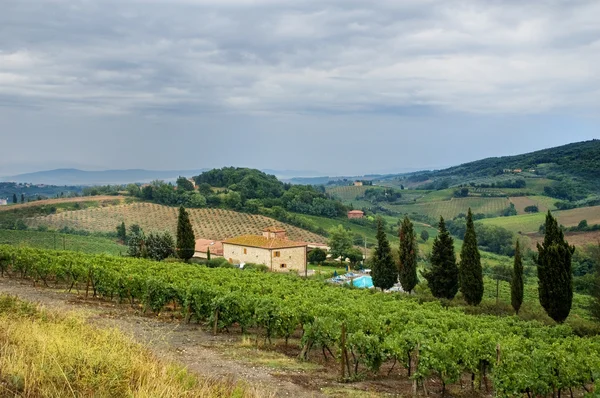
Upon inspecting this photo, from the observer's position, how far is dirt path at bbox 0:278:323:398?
12211mm

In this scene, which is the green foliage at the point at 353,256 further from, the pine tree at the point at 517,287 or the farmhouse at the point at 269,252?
the pine tree at the point at 517,287

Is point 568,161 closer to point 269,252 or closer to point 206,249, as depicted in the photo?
point 206,249

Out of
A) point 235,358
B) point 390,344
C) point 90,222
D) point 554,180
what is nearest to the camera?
point 390,344

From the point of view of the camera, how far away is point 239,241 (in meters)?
57.1

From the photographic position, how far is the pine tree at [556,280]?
85.8 ft

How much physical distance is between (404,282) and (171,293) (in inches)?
809

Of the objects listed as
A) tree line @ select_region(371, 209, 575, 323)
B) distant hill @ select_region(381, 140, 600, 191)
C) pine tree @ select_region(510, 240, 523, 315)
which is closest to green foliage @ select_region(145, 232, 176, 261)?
tree line @ select_region(371, 209, 575, 323)

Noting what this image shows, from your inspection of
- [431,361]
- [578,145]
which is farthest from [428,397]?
[578,145]

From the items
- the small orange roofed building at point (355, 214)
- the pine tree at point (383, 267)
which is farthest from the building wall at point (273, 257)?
the small orange roofed building at point (355, 214)

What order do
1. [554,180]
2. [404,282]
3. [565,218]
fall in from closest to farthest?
1. [404,282]
2. [565,218]
3. [554,180]

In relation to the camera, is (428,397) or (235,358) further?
(235,358)

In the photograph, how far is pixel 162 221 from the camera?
9550 cm

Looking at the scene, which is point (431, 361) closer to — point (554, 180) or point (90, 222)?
point (90, 222)

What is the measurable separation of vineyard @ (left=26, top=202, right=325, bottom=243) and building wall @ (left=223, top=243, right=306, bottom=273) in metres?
29.2
